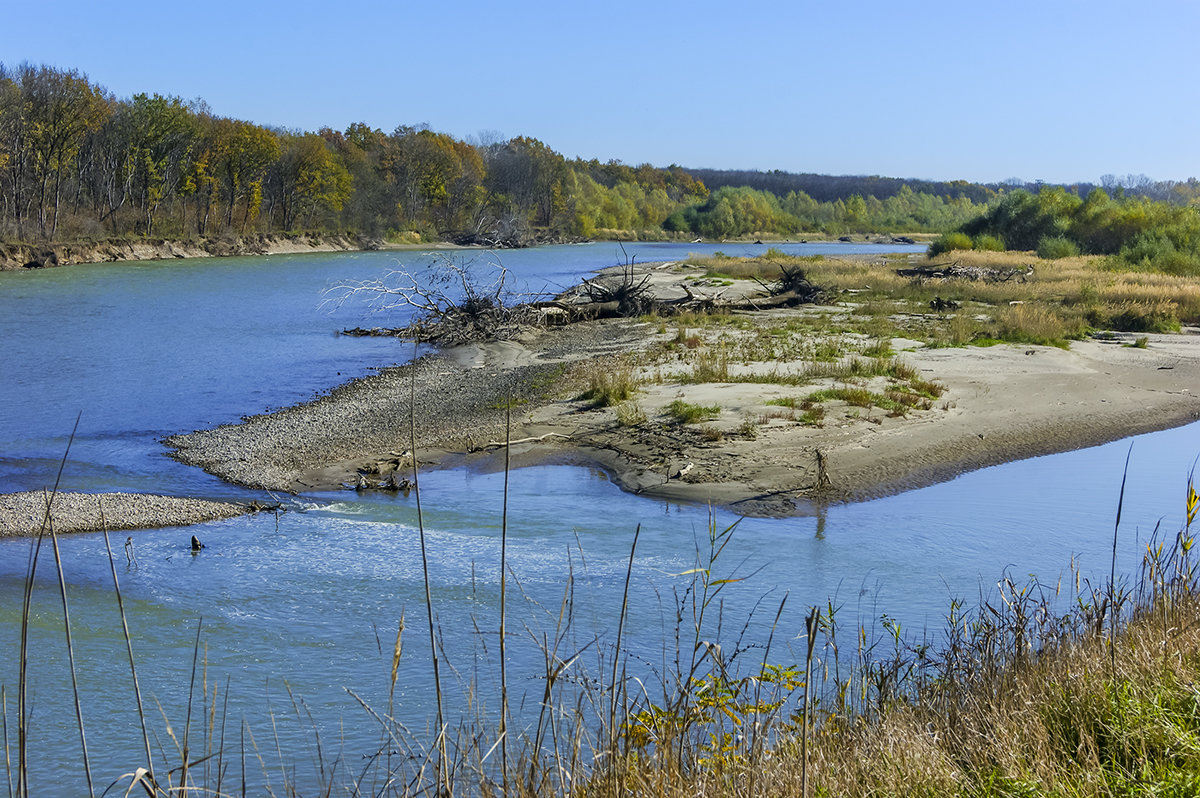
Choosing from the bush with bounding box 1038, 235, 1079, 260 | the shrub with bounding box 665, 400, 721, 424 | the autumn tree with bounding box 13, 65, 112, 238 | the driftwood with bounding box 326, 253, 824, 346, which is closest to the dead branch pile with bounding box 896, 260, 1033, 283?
the driftwood with bounding box 326, 253, 824, 346

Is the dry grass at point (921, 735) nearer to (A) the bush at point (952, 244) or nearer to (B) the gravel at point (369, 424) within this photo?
(B) the gravel at point (369, 424)

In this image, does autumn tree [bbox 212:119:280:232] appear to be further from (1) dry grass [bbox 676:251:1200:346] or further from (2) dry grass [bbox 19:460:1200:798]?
(2) dry grass [bbox 19:460:1200:798]

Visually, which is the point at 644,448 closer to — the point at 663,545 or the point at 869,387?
the point at 663,545

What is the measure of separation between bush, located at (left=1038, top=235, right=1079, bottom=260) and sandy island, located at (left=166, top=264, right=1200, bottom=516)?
3426 cm

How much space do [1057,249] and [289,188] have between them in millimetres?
68395

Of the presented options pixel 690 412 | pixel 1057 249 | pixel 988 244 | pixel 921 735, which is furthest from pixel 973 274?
pixel 921 735

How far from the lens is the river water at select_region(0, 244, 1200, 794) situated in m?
6.55

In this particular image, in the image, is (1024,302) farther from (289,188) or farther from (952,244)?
(289,188)

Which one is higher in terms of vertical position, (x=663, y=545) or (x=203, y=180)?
(x=203, y=180)

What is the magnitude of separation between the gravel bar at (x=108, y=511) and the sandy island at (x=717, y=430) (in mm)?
1171

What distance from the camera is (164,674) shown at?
7.04 meters

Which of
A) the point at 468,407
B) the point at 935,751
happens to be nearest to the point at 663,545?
the point at 935,751

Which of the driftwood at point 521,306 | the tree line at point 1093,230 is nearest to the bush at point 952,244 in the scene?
the tree line at point 1093,230

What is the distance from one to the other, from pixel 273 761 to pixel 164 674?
68.5 inches
